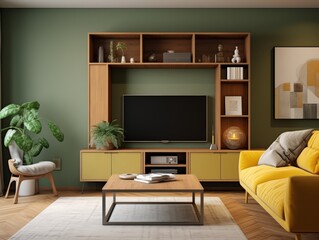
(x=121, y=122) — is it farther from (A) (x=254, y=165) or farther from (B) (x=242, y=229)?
(B) (x=242, y=229)

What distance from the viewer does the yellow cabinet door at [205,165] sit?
19.5 feet

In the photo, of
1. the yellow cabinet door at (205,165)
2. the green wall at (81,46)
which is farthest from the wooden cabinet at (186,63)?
the yellow cabinet door at (205,165)

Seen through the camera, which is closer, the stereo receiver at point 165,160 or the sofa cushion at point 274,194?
the sofa cushion at point 274,194

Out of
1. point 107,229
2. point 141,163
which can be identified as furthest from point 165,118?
point 107,229

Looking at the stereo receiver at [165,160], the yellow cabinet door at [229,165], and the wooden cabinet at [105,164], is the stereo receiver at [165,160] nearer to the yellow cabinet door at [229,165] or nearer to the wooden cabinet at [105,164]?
the wooden cabinet at [105,164]

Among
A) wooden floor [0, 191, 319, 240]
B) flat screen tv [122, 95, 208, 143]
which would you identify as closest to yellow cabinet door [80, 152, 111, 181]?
wooden floor [0, 191, 319, 240]

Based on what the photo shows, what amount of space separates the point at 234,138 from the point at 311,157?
1.66m

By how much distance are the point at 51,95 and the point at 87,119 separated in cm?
62

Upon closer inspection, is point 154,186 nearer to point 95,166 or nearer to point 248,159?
point 248,159

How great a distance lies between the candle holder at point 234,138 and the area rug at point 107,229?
139 cm

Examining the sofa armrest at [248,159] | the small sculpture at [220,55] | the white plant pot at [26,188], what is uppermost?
the small sculpture at [220,55]

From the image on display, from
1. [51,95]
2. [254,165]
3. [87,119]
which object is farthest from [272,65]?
[51,95]

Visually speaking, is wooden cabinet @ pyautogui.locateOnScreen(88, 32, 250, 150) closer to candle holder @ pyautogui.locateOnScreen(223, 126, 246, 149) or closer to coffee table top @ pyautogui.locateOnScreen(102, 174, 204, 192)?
candle holder @ pyautogui.locateOnScreen(223, 126, 246, 149)

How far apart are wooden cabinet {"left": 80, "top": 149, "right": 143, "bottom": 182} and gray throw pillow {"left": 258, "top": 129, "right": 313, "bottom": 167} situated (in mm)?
1812
